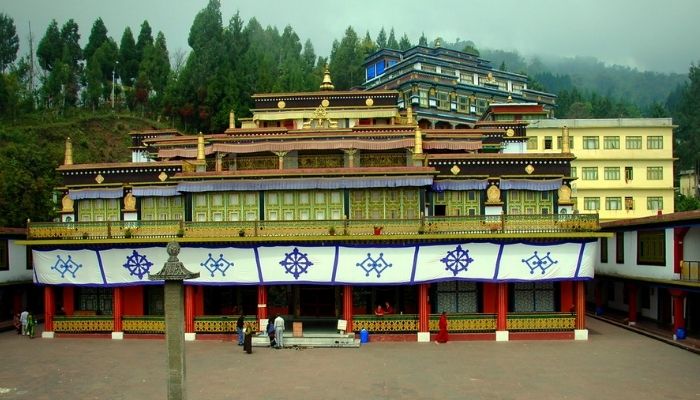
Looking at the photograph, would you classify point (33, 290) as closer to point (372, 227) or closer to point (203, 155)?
point (203, 155)

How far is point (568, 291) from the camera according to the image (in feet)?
95.5

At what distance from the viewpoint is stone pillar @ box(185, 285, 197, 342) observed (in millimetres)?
28125

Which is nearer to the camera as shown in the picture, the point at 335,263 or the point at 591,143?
the point at 335,263

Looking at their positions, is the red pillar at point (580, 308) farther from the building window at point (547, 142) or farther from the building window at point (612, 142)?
the building window at point (612, 142)

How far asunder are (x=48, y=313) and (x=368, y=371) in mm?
16459

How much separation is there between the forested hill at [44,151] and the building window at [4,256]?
9.90 metres

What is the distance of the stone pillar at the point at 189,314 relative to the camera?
28125 mm

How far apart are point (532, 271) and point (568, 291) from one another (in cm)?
290

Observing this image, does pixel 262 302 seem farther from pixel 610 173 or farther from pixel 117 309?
pixel 610 173

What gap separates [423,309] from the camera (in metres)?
27.5

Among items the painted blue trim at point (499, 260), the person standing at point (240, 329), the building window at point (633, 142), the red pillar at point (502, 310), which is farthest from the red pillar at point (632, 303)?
the building window at point (633, 142)

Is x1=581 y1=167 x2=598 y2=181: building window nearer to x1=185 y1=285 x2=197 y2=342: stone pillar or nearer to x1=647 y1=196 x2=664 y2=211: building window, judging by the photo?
x1=647 y1=196 x2=664 y2=211: building window

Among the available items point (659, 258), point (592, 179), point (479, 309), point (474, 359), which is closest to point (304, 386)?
point (474, 359)

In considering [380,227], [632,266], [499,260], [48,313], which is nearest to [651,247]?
[632,266]
